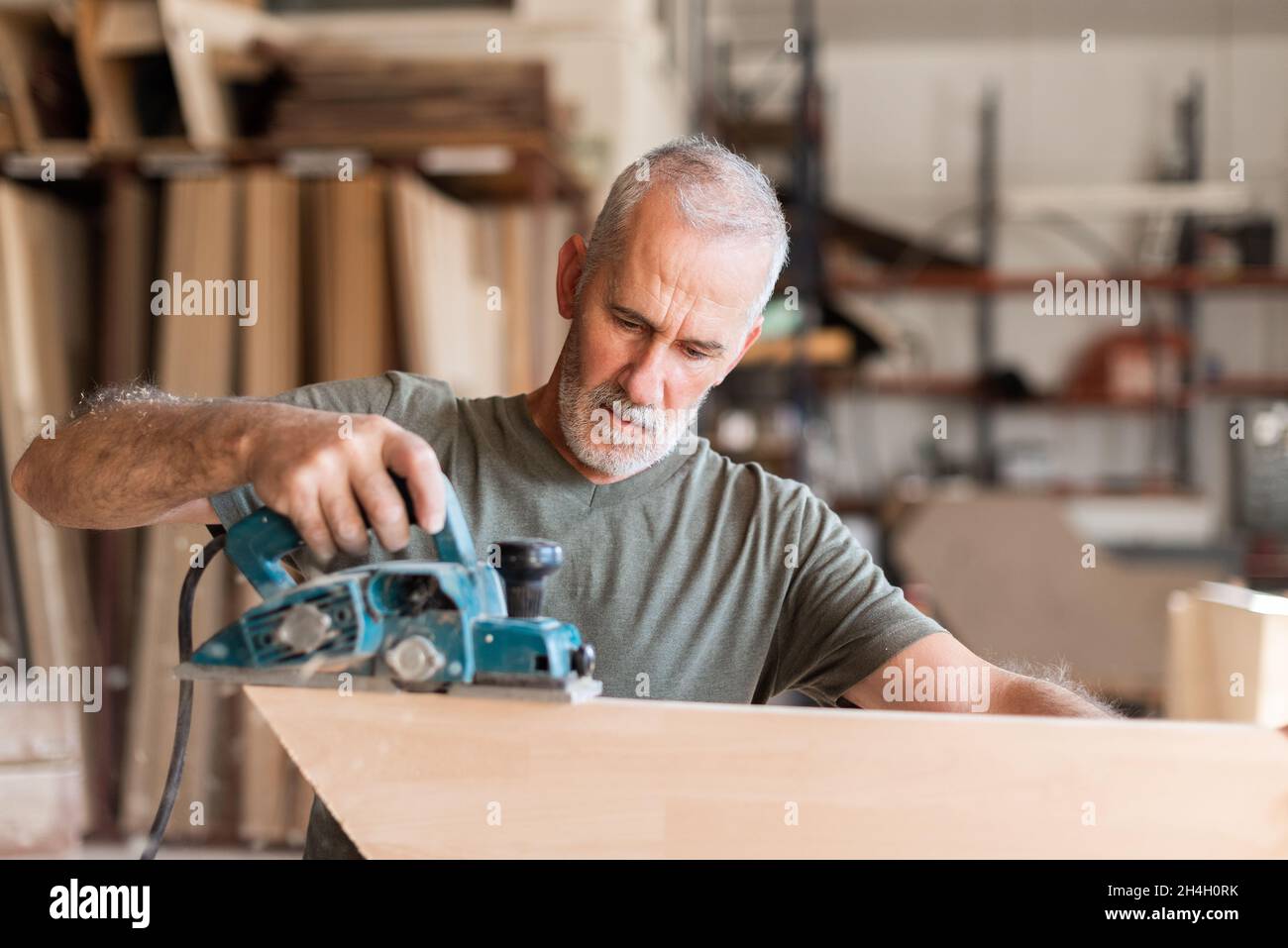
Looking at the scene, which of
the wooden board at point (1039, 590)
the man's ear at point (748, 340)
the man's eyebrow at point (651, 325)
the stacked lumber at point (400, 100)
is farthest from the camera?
the wooden board at point (1039, 590)

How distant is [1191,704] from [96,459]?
255 cm

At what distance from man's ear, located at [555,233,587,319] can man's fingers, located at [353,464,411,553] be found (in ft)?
1.84

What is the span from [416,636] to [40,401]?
9.16ft

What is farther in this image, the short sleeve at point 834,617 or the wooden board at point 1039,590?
the wooden board at point 1039,590

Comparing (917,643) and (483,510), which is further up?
(483,510)

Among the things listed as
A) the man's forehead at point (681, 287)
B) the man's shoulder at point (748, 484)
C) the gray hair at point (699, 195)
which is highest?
the gray hair at point (699, 195)

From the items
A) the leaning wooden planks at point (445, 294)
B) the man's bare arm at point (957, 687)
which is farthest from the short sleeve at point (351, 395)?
the leaning wooden planks at point (445, 294)

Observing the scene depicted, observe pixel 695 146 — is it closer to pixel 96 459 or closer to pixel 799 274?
pixel 96 459

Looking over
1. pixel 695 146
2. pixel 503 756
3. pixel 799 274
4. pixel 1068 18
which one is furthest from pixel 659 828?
pixel 1068 18

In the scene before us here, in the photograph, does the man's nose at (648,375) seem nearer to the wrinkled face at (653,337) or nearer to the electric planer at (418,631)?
the wrinkled face at (653,337)

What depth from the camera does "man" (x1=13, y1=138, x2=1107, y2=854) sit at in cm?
135

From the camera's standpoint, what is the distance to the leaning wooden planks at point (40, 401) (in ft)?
10.7

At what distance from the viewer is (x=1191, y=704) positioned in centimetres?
290

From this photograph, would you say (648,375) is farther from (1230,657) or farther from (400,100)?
(400,100)
